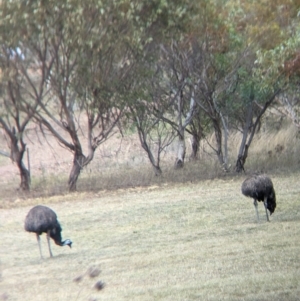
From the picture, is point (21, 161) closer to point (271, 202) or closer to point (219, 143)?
point (219, 143)

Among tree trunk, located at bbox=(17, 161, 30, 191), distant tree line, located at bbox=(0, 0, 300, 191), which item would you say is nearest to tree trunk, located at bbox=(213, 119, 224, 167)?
distant tree line, located at bbox=(0, 0, 300, 191)

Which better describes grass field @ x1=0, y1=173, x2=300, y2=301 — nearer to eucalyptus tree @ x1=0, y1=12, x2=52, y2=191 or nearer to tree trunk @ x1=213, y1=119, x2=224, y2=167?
eucalyptus tree @ x1=0, y1=12, x2=52, y2=191

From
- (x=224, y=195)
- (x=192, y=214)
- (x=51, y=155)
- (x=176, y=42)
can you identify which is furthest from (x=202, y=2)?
(x=51, y=155)

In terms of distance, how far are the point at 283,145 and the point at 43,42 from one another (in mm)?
10200

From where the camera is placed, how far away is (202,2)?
2125cm

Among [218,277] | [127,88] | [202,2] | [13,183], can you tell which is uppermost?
[202,2]

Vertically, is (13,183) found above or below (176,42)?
below

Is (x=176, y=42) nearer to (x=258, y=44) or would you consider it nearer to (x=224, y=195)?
(x=258, y=44)

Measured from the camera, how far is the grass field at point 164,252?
8.84 metres

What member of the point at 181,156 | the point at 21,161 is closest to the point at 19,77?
the point at 21,161

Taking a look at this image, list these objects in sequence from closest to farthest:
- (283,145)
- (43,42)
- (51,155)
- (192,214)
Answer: (192,214), (43,42), (283,145), (51,155)

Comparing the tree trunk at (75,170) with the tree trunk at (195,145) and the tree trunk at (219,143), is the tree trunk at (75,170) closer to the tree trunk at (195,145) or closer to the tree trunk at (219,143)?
the tree trunk at (219,143)

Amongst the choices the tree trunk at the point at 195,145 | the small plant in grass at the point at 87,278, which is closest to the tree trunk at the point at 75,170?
the tree trunk at the point at 195,145

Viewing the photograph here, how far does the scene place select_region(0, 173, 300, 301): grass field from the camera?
884 centimetres
